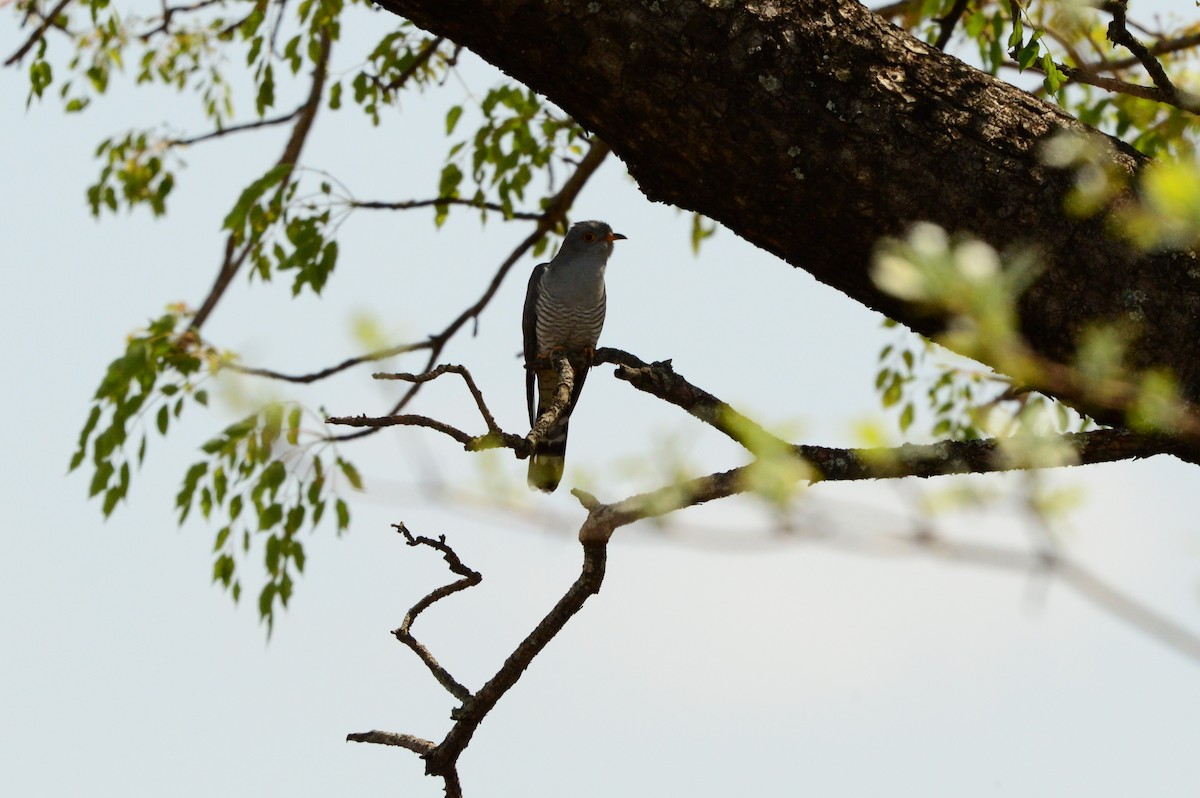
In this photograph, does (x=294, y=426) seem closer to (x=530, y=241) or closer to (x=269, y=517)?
(x=269, y=517)

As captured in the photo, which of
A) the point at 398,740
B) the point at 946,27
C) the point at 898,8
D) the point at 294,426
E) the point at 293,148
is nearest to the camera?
the point at 398,740

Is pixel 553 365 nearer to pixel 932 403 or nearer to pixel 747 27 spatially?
pixel 747 27

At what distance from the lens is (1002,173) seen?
248 cm

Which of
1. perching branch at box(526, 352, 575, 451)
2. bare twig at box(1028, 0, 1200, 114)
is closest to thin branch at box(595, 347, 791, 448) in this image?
perching branch at box(526, 352, 575, 451)

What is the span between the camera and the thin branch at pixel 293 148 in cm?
572

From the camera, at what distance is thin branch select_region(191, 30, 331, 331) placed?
572cm

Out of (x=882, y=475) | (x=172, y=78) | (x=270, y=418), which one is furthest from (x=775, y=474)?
(x=172, y=78)

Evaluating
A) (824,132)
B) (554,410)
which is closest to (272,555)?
(554,410)

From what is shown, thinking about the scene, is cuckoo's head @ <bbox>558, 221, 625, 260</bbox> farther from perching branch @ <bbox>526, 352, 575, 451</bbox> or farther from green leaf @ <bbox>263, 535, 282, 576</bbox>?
perching branch @ <bbox>526, 352, 575, 451</bbox>

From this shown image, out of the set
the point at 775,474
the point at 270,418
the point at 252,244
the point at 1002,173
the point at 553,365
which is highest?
the point at 252,244

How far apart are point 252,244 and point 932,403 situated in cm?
321

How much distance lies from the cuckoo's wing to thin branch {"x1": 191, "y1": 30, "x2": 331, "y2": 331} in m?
1.30

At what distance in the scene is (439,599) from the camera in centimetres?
269

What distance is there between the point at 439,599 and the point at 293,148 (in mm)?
3983
